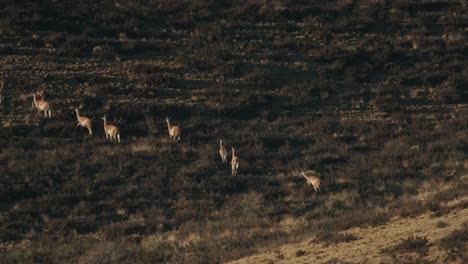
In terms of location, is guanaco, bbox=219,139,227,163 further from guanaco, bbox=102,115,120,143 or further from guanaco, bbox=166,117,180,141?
guanaco, bbox=102,115,120,143

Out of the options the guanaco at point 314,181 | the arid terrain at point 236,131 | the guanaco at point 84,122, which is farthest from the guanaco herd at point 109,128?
the guanaco at point 314,181

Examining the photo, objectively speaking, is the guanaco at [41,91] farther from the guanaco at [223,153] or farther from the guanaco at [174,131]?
the guanaco at [223,153]

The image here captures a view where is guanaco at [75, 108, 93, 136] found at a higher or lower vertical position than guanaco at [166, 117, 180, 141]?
higher

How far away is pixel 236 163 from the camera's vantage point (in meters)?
25.7

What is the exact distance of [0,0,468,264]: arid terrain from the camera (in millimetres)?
19922

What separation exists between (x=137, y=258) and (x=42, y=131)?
11.2 meters

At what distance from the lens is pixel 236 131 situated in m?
29.9

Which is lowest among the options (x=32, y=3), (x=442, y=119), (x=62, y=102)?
(x=442, y=119)

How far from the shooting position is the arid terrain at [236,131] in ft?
65.4

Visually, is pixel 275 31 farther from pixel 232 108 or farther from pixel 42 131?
pixel 42 131

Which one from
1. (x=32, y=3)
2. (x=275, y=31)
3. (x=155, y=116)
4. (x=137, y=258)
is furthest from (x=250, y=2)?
(x=137, y=258)

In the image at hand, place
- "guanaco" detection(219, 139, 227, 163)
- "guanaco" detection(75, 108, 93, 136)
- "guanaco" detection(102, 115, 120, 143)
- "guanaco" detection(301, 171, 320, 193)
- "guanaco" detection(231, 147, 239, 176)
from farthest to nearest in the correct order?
"guanaco" detection(75, 108, 93, 136)
"guanaco" detection(102, 115, 120, 143)
"guanaco" detection(219, 139, 227, 163)
"guanaco" detection(231, 147, 239, 176)
"guanaco" detection(301, 171, 320, 193)

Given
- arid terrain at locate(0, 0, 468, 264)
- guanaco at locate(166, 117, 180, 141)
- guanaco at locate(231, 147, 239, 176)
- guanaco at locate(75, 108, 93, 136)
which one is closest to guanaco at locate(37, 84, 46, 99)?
arid terrain at locate(0, 0, 468, 264)

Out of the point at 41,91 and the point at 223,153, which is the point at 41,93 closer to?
the point at 41,91
